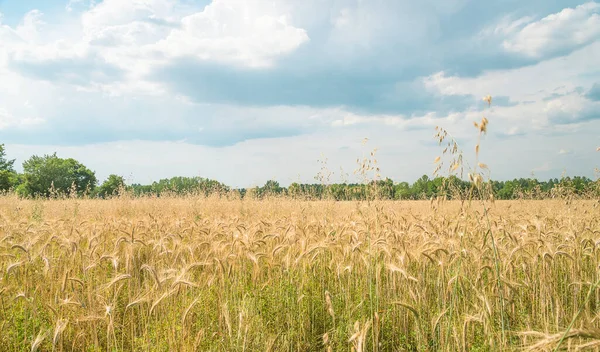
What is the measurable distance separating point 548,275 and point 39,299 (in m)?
5.45

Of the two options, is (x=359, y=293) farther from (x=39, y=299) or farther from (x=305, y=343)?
(x=39, y=299)

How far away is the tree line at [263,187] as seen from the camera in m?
6.83

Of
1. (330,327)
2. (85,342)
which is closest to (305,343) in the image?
(330,327)

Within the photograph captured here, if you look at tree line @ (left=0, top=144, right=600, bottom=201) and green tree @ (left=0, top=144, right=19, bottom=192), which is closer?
tree line @ (left=0, top=144, right=600, bottom=201)

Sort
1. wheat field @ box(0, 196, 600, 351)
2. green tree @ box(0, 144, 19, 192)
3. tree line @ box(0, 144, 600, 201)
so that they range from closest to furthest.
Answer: wheat field @ box(0, 196, 600, 351)
tree line @ box(0, 144, 600, 201)
green tree @ box(0, 144, 19, 192)

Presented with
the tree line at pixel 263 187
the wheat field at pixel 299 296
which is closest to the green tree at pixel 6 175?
the tree line at pixel 263 187

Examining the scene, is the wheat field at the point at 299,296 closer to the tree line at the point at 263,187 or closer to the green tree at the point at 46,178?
the tree line at the point at 263,187

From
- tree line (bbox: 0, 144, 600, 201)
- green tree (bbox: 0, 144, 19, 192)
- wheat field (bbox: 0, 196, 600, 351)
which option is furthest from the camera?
green tree (bbox: 0, 144, 19, 192)

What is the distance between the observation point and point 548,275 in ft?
12.4

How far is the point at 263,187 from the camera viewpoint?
689 inches

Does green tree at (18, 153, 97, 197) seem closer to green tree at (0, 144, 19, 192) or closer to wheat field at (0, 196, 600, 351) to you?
green tree at (0, 144, 19, 192)

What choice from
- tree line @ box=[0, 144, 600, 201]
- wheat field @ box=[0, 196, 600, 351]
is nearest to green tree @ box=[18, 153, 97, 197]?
tree line @ box=[0, 144, 600, 201]

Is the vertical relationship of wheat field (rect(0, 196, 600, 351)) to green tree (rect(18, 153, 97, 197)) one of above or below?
below

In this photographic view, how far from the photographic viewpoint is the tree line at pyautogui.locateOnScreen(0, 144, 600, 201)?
6.83m
